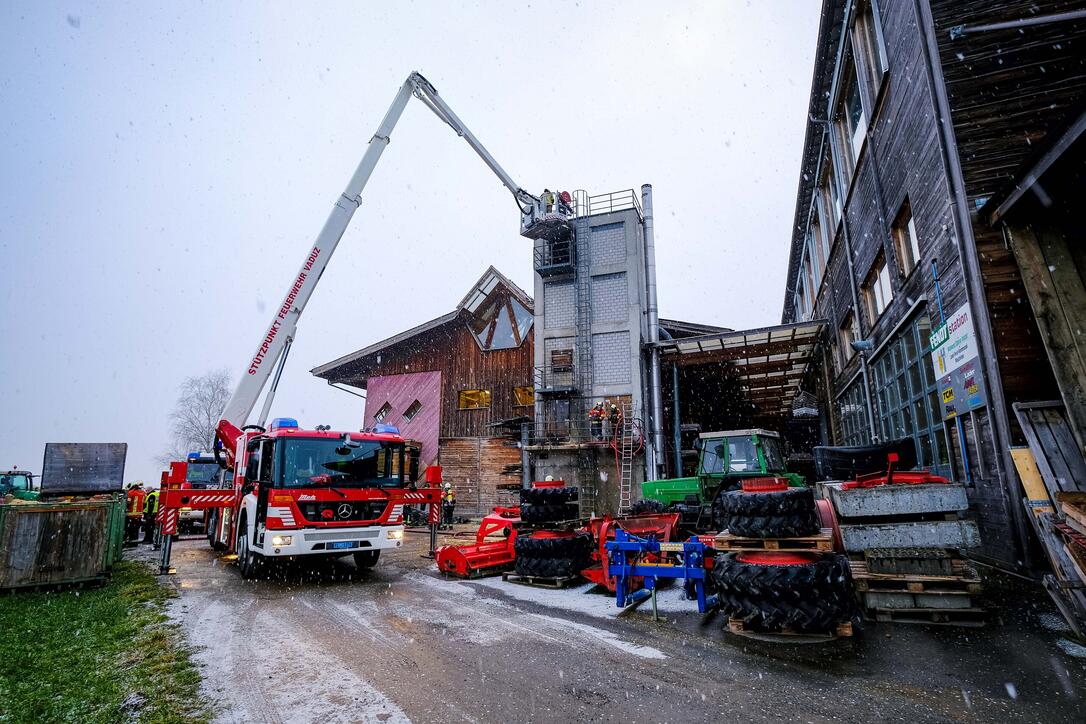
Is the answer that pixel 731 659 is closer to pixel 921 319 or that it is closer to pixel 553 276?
pixel 921 319

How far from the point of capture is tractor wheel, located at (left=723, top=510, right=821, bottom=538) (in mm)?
5527

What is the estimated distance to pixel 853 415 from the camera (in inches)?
631

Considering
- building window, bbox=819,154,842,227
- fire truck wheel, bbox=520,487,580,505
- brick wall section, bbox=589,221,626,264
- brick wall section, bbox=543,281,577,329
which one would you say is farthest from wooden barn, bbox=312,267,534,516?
fire truck wheel, bbox=520,487,580,505

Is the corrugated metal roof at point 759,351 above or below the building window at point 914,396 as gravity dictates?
above

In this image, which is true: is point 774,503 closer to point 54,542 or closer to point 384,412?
point 54,542

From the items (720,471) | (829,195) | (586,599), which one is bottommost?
(586,599)

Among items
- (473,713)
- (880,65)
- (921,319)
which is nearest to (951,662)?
(473,713)

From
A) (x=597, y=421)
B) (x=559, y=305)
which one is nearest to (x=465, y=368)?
(x=559, y=305)

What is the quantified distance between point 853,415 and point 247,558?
15.9m

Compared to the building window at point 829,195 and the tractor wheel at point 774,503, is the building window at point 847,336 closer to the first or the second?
the building window at point 829,195

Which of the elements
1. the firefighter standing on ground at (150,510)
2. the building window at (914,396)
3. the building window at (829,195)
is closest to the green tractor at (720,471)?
the building window at (914,396)

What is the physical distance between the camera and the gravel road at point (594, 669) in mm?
3676

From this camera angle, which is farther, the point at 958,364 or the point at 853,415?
the point at 853,415

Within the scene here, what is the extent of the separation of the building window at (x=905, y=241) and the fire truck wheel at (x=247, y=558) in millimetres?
12856
